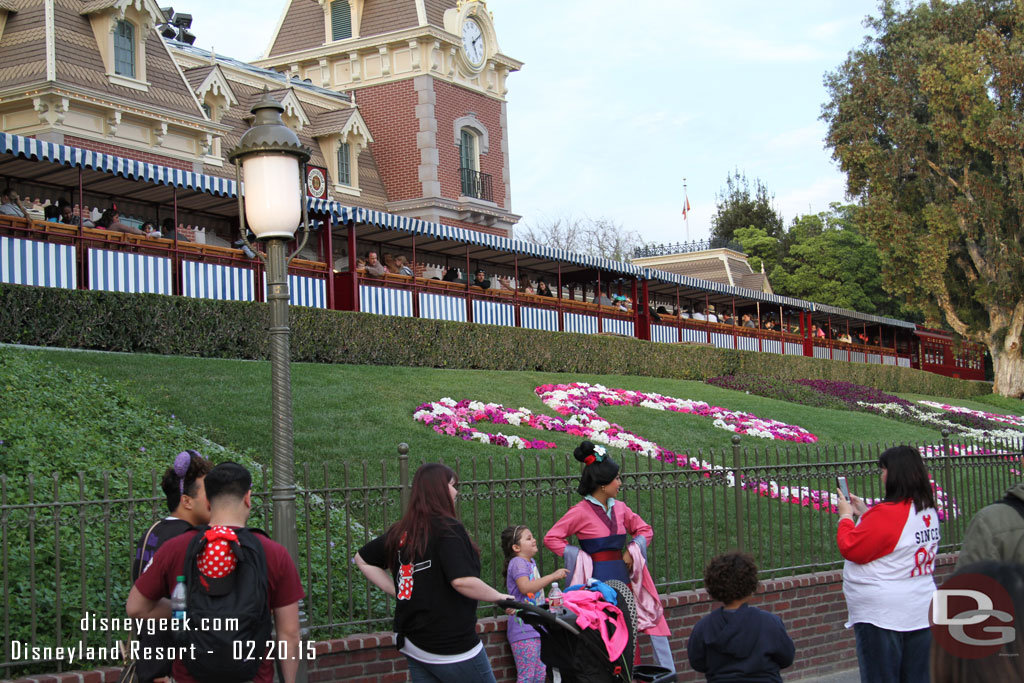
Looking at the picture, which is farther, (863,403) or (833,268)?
(833,268)

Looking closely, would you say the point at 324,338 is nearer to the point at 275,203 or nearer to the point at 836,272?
the point at 275,203

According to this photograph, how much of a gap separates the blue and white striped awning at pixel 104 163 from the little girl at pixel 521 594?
36.2ft

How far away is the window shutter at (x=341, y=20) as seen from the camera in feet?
118

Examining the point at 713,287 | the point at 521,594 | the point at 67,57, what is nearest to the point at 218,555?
the point at 521,594

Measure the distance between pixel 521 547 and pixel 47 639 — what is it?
126 inches

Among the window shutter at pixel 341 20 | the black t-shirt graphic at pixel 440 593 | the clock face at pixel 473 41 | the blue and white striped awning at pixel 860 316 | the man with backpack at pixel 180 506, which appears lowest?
the black t-shirt graphic at pixel 440 593

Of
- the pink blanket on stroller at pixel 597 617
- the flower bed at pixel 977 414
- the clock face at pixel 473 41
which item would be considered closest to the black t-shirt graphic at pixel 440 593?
the pink blanket on stroller at pixel 597 617

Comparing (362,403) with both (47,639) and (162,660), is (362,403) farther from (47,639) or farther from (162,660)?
(162,660)

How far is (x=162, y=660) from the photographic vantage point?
177 inches

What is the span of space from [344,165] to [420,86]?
3.75 m

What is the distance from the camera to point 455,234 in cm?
2452

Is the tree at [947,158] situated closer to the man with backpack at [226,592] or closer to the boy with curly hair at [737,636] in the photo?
the boy with curly hair at [737,636]

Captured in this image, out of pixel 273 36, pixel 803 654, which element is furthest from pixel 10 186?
pixel 273 36

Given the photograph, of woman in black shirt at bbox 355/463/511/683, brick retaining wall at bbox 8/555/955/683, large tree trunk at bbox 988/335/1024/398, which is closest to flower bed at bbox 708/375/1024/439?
large tree trunk at bbox 988/335/1024/398
